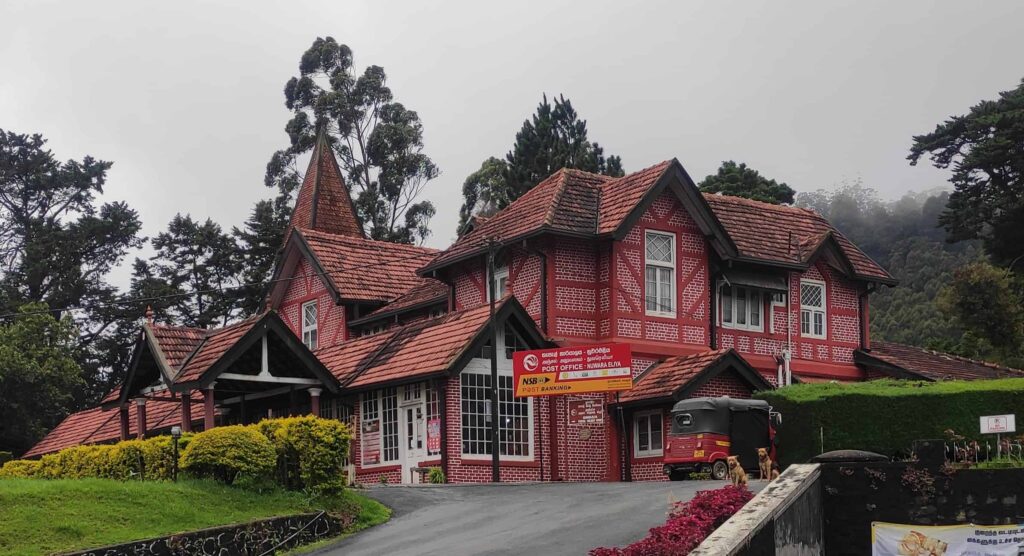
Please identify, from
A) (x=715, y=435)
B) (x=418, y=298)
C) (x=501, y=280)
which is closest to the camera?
(x=715, y=435)

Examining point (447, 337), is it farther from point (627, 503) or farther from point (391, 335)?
point (627, 503)

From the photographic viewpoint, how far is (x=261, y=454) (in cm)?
2227

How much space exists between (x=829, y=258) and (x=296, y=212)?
72.1ft

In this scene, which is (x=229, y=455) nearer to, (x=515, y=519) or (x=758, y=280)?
(x=515, y=519)

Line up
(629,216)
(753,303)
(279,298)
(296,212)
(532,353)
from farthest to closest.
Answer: (296,212)
(279,298)
(753,303)
(629,216)
(532,353)

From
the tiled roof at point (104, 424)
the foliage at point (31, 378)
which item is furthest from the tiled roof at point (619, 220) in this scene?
the foliage at point (31, 378)

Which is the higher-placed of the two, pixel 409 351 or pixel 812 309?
pixel 812 309

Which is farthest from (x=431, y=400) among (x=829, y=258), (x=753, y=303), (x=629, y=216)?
(x=829, y=258)

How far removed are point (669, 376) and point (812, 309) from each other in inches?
333

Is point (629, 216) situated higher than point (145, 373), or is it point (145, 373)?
point (629, 216)

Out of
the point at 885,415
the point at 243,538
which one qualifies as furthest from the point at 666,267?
the point at 243,538

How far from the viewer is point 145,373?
33.3 metres

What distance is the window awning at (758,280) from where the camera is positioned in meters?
37.2

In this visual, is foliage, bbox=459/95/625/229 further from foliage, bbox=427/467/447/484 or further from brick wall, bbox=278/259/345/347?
foliage, bbox=427/467/447/484
